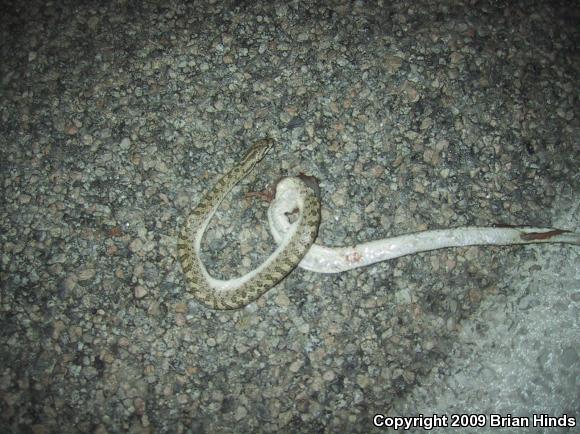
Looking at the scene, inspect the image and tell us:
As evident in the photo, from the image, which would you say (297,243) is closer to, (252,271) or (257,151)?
(252,271)

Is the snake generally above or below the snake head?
below

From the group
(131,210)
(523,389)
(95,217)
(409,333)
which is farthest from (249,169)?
(523,389)

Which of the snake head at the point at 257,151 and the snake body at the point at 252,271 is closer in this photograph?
the snake body at the point at 252,271

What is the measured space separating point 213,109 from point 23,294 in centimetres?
245

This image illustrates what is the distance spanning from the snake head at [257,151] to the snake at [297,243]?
3.3 inches

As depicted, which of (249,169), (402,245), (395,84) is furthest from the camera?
(395,84)

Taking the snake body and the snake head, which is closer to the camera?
the snake body

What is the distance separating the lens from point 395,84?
3.73 m

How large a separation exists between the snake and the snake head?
8 centimetres

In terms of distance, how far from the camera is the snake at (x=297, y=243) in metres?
3.20

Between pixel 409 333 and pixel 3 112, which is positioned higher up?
pixel 3 112

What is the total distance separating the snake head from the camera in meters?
3.42

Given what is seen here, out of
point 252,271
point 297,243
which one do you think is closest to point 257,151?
point 297,243

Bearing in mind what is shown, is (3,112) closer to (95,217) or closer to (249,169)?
(95,217)
